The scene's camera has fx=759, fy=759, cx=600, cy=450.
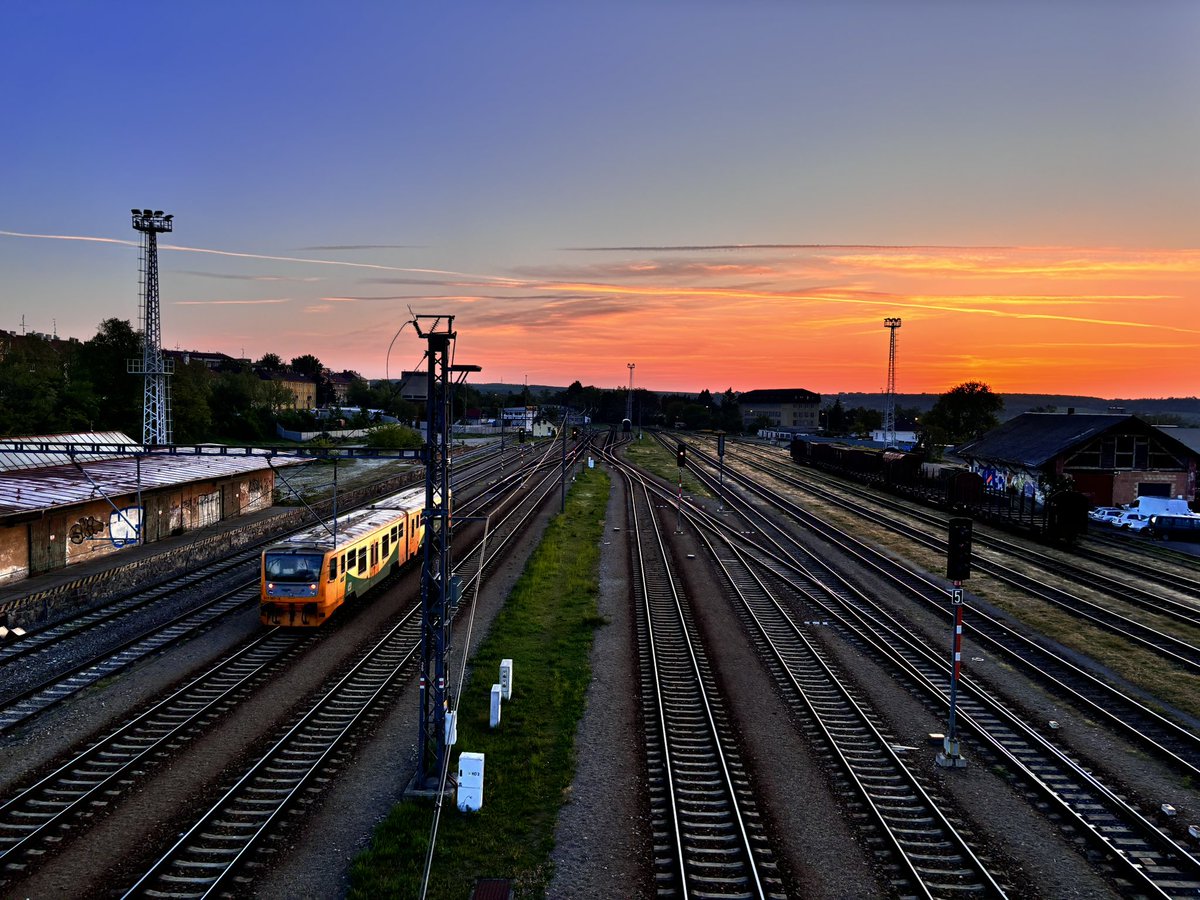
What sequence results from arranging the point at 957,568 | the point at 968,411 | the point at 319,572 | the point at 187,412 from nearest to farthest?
the point at 957,568 < the point at 319,572 < the point at 187,412 < the point at 968,411

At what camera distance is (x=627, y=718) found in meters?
16.9

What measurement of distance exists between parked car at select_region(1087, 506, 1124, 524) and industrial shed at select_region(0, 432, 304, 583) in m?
48.2

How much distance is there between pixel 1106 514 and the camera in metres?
47.0

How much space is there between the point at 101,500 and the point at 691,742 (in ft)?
95.4

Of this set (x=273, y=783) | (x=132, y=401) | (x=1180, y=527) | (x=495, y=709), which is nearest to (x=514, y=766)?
(x=495, y=709)

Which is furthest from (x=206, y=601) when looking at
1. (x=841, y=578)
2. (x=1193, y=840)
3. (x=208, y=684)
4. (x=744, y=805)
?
(x=1193, y=840)

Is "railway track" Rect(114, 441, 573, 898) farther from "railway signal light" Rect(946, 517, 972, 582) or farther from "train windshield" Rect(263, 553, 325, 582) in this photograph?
"railway signal light" Rect(946, 517, 972, 582)

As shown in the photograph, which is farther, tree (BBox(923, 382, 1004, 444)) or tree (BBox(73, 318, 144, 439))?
tree (BBox(923, 382, 1004, 444))

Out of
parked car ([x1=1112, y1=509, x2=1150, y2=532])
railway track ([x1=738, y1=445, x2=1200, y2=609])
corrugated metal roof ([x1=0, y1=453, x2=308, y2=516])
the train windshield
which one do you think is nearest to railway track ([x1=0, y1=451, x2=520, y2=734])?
the train windshield

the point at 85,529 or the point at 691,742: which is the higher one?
the point at 85,529

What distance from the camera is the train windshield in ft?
73.1

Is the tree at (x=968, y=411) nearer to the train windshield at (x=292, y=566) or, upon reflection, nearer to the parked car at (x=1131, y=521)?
the parked car at (x=1131, y=521)

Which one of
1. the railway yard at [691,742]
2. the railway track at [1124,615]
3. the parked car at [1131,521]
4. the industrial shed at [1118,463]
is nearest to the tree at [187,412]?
the railway yard at [691,742]

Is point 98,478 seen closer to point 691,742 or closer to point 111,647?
point 111,647
